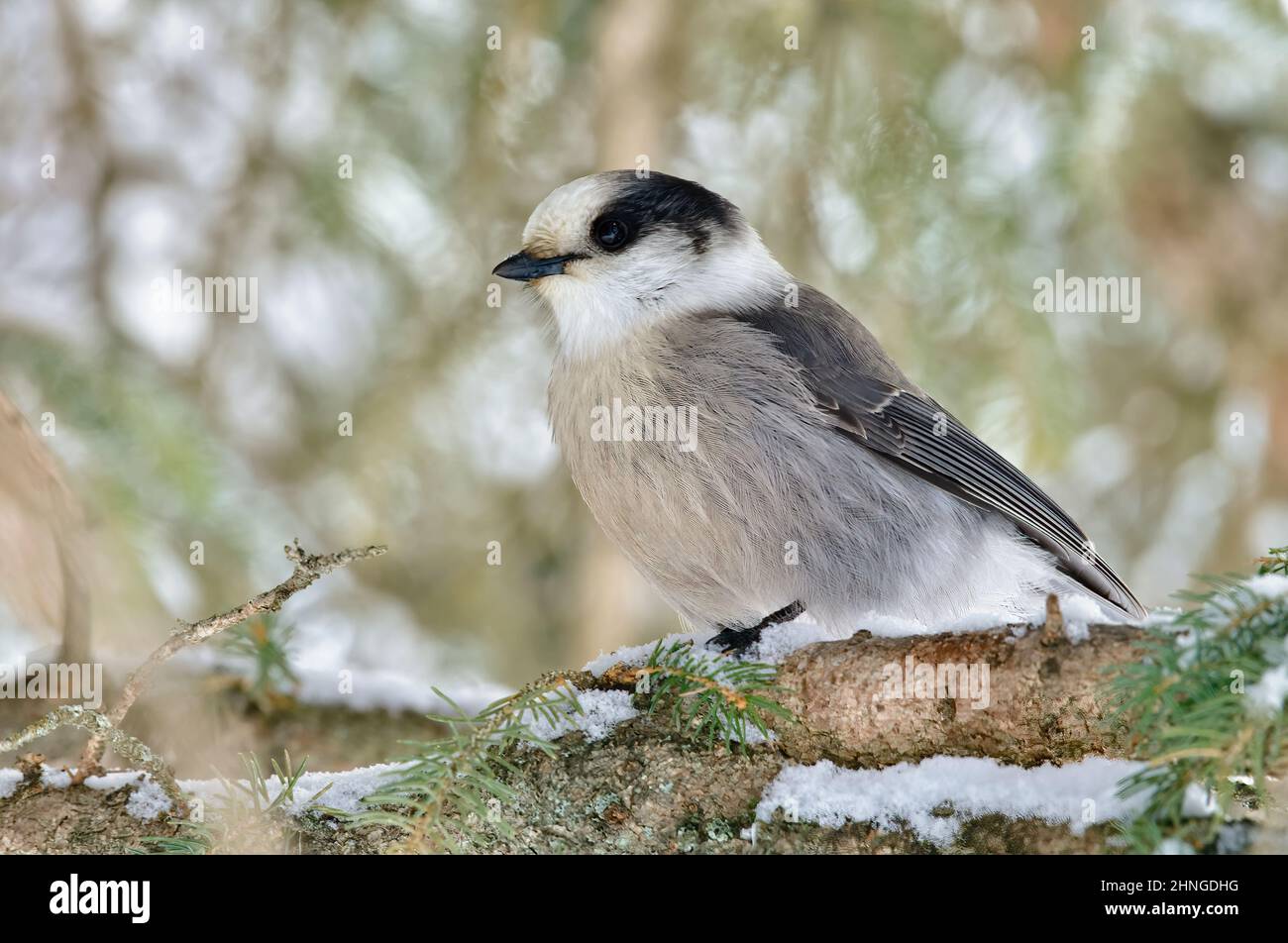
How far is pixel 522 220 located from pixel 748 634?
5.04ft

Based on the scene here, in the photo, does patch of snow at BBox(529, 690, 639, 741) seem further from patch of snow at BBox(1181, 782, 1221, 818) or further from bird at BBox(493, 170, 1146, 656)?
patch of snow at BBox(1181, 782, 1221, 818)

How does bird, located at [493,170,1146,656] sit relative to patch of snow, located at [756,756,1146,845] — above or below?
above

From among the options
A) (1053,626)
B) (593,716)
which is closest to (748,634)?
(593,716)

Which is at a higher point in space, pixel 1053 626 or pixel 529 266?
pixel 529 266

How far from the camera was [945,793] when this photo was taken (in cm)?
159

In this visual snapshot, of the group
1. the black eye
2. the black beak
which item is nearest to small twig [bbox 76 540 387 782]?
the black beak

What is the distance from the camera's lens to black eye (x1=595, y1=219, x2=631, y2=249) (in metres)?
2.64

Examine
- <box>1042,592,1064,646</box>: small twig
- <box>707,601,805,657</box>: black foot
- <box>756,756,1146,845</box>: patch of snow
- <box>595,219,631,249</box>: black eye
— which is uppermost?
<box>595,219,631,249</box>: black eye

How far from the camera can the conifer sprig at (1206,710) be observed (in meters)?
1.17

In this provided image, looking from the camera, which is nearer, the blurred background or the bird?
the bird

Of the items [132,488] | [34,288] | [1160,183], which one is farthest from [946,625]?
[34,288]

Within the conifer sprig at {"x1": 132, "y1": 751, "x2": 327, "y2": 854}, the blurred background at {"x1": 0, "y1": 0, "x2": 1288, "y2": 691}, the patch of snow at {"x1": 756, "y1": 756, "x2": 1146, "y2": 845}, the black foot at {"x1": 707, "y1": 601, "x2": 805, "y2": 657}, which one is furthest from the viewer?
the blurred background at {"x1": 0, "y1": 0, "x2": 1288, "y2": 691}

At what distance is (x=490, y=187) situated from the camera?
317cm

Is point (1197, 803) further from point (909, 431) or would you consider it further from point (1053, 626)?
point (909, 431)
